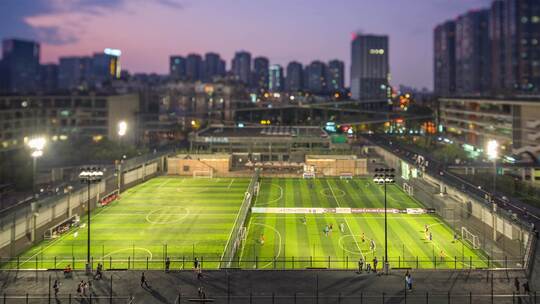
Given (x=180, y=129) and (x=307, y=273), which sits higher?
(x=180, y=129)

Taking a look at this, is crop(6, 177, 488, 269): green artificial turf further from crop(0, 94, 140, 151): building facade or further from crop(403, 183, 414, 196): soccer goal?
crop(0, 94, 140, 151): building facade

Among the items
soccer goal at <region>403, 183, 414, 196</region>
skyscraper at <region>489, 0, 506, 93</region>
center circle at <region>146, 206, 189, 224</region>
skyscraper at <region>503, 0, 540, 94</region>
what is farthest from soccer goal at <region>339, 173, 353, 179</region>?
skyscraper at <region>489, 0, 506, 93</region>

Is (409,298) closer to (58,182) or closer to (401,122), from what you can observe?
(58,182)

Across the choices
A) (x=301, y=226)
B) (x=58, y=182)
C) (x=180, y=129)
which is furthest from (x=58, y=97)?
(x=301, y=226)

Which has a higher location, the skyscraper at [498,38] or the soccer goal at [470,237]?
the skyscraper at [498,38]

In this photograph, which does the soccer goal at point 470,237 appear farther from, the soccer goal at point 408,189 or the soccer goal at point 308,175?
the soccer goal at point 308,175

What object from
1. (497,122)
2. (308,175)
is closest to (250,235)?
(308,175)

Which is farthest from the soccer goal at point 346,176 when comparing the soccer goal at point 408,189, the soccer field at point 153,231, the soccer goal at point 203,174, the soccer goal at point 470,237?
the soccer goal at point 470,237
